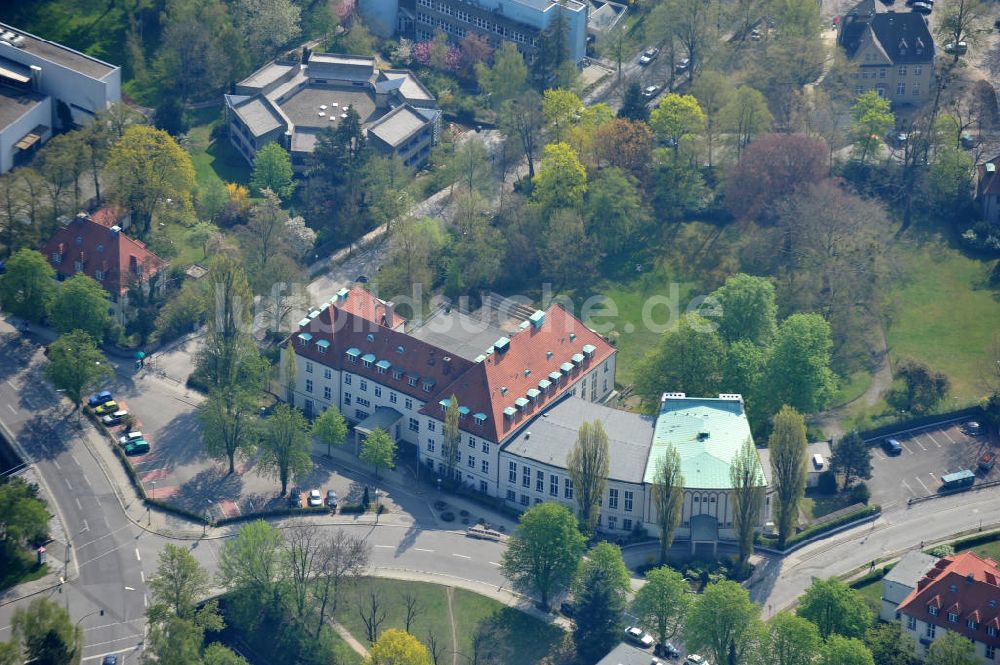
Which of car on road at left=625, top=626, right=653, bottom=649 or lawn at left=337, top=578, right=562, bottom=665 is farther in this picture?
lawn at left=337, top=578, right=562, bottom=665

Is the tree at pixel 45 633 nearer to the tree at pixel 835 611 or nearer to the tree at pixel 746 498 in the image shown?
the tree at pixel 746 498

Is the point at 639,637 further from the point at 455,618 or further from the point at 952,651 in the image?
the point at 952,651

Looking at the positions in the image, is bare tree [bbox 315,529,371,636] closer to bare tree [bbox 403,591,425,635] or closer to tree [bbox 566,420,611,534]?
bare tree [bbox 403,591,425,635]

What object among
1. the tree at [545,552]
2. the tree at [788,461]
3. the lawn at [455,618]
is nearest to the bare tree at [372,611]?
the lawn at [455,618]

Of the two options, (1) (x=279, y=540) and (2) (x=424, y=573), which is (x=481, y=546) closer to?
(2) (x=424, y=573)

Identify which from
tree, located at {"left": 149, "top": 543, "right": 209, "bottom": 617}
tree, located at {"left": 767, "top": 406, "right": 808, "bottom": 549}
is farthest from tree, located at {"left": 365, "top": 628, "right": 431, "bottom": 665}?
tree, located at {"left": 767, "top": 406, "right": 808, "bottom": 549}

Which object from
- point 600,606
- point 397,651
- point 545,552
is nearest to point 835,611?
point 600,606
